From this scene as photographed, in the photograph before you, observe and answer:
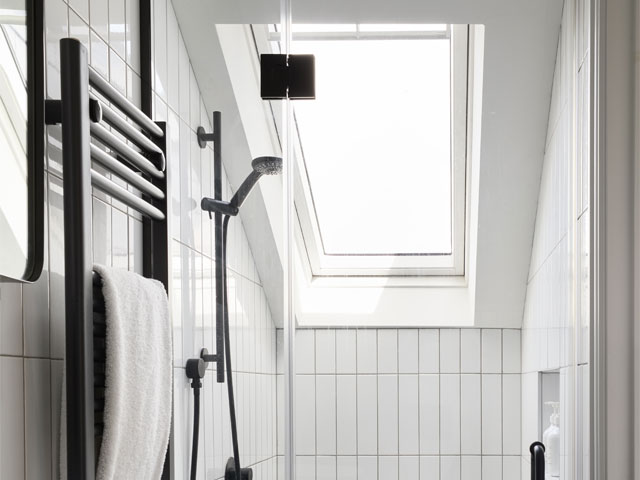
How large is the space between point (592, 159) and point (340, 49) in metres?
0.60

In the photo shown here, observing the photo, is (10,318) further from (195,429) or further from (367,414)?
(367,414)

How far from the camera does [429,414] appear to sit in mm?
1770

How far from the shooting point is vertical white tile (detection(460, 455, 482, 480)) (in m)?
1.74

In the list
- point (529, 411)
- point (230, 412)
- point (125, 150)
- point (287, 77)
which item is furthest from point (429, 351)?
point (125, 150)

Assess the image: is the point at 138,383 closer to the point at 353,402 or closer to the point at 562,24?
the point at 353,402

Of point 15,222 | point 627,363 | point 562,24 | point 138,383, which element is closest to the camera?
point 15,222

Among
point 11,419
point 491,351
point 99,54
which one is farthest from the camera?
point 491,351

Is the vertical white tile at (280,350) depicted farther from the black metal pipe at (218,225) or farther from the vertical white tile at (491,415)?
the vertical white tile at (491,415)

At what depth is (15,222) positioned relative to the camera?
1099mm

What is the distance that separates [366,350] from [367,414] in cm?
14

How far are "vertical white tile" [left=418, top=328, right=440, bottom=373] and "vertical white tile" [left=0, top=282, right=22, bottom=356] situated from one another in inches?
35.8

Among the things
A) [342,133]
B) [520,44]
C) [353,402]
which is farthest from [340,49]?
[353,402]

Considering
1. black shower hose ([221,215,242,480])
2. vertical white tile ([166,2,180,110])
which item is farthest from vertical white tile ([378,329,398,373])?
vertical white tile ([166,2,180,110])

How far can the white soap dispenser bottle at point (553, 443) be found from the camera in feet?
5.68
